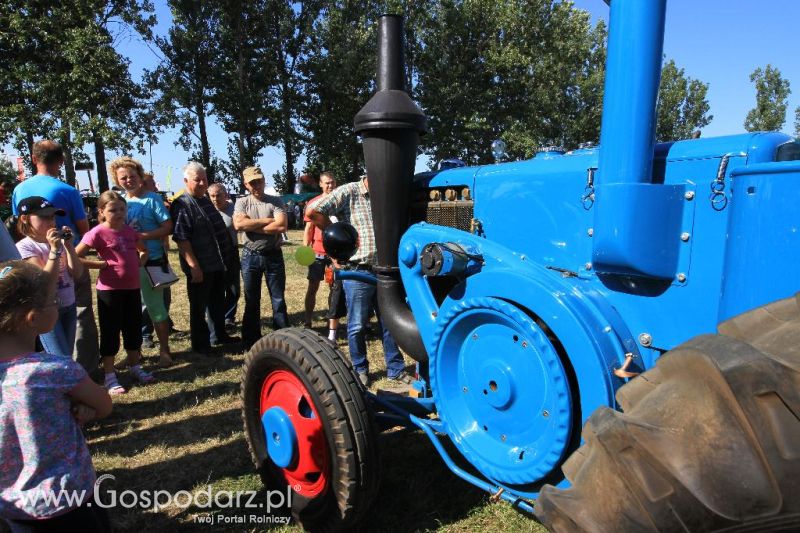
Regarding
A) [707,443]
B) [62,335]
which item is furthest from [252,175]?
A: [707,443]

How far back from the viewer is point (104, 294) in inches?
165

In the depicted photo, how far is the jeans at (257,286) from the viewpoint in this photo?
5176 millimetres

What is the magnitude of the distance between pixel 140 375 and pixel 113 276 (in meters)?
0.86

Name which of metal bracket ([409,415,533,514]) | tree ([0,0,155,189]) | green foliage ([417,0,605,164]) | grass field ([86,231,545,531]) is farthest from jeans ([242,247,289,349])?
green foliage ([417,0,605,164])

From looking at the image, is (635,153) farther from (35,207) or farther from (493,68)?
(493,68)

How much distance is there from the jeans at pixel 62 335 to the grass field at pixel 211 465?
0.60 m

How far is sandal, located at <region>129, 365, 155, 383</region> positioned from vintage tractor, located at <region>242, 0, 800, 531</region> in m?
2.25

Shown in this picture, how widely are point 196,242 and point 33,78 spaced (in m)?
17.6

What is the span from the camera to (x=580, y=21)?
24000mm

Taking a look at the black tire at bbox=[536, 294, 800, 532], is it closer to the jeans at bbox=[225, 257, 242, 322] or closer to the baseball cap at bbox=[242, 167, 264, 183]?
the baseball cap at bbox=[242, 167, 264, 183]

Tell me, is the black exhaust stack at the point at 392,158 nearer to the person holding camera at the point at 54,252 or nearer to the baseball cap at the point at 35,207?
the person holding camera at the point at 54,252

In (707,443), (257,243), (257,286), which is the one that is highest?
(707,443)

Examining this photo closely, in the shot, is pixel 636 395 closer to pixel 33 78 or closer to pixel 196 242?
pixel 196 242

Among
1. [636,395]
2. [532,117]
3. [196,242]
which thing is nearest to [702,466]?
[636,395]
